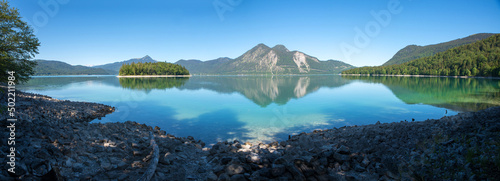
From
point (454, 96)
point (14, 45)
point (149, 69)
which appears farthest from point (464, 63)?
point (149, 69)

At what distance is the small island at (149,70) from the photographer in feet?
454

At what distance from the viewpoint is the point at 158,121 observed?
1873 centimetres

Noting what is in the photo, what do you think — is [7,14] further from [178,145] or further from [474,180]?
[474,180]

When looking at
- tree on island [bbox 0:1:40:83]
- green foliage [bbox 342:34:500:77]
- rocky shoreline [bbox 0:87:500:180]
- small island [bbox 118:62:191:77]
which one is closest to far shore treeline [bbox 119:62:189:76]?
small island [bbox 118:62:191:77]

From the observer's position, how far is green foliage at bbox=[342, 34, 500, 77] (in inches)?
4155

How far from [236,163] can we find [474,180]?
245 inches

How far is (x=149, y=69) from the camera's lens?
471ft

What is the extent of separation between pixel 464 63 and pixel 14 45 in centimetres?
18091

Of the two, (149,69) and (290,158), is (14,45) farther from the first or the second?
(149,69)

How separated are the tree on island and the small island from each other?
423ft

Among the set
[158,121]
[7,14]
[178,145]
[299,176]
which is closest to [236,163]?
[299,176]

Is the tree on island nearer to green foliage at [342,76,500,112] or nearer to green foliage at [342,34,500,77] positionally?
green foliage at [342,76,500,112]

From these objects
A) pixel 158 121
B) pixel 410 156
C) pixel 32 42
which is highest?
pixel 32 42

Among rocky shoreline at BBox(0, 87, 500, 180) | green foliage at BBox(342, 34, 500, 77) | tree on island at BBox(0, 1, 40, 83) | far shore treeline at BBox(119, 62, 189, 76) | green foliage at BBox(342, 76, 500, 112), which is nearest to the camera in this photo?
rocky shoreline at BBox(0, 87, 500, 180)
